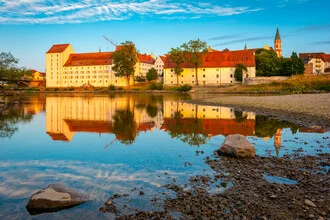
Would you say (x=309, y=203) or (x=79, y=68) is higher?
(x=79, y=68)

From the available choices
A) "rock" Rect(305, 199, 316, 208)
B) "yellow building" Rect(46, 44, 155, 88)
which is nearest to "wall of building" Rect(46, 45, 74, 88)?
"yellow building" Rect(46, 44, 155, 88)

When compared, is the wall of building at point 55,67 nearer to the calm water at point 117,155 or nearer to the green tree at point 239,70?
the green tree at point 239,70

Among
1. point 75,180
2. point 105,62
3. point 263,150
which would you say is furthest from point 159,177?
point 105,62

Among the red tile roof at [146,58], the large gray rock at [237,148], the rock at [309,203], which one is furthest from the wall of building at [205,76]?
the rock at [309,203]

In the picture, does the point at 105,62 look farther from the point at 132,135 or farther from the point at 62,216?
the point at 62,216

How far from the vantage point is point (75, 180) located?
30.2ft

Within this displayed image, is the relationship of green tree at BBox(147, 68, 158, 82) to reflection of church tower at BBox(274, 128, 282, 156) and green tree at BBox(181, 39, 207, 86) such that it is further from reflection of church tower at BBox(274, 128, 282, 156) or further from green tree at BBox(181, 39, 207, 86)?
reflection of church tower at BBox(274, 128, 282, 156)

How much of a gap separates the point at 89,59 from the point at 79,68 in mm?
6088

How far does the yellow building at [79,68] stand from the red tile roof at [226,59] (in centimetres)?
3175

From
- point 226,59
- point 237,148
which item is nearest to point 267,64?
point 226,59

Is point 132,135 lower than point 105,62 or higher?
→ lower

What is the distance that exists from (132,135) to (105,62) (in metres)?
117

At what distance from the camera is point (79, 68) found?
132500mm

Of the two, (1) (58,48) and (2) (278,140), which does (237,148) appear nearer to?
(2) (278,140)
